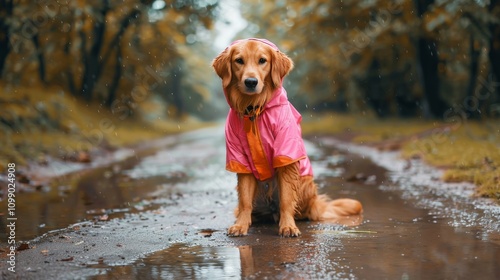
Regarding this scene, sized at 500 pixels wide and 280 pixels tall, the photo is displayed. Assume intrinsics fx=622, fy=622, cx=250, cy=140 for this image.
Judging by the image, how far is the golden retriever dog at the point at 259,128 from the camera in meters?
5.37

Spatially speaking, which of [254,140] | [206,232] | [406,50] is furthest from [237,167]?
[406,50]

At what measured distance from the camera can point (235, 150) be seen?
18.1 ft

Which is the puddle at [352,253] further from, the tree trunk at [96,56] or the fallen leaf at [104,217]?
the tree trunk at [96,56]

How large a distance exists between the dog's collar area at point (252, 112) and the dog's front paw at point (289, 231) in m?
0.99

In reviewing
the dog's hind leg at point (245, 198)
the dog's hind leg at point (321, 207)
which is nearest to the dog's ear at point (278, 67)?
the dog's hind leg at point (245, 198)

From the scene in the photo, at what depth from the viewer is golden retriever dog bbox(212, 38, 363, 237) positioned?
5.37 meters

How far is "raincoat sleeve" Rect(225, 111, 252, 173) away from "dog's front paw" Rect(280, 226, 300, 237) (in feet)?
2.03

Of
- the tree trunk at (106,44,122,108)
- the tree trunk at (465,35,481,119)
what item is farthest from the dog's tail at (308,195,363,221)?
the tree trunk at (106,44,122,108)

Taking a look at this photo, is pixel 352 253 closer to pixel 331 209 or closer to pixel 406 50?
pixel 331 209

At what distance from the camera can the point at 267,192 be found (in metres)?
5.82

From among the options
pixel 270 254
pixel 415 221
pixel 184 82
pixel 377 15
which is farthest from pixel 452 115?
pixel 184 82

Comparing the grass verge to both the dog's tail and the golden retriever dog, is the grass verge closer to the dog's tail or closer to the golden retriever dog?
the dog's tail

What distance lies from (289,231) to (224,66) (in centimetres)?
155

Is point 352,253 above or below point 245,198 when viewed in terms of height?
below
